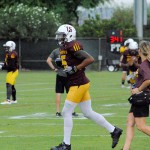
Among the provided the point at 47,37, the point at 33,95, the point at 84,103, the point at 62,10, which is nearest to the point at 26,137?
the point at 84,103

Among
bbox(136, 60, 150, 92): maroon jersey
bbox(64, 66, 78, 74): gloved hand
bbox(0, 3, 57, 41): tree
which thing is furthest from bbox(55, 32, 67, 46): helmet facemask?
bbox(0, 3, 57, 41): tree

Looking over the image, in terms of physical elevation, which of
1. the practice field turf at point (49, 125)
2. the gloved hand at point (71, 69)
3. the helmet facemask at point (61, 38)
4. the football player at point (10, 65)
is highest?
the helmet facemask at point (61, 38)

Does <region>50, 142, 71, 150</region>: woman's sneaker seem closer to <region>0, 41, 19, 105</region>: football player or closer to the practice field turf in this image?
the practice field turf

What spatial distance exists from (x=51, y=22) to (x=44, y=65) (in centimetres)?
301

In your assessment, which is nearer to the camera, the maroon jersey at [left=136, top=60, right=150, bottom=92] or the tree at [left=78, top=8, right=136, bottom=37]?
the maroon jersey at [left=136, top=60, right=150, bottom=92]

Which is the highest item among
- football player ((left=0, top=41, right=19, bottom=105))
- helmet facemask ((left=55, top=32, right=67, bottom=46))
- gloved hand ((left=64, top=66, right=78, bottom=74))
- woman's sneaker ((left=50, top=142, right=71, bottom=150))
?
helmet facemask ((left=55, top=32, right=67, bottom=46))

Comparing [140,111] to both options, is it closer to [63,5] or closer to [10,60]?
[10,60]

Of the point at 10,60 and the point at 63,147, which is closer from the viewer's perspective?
the point at 63,147

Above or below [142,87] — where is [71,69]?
above

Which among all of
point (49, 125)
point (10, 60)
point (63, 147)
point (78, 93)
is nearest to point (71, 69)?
point (78, 93)

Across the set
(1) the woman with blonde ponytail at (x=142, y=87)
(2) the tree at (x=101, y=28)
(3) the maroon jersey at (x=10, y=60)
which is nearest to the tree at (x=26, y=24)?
(2) the tree at (x=101, y=28)

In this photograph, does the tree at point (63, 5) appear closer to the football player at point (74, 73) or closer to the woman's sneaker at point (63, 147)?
the football player at point (74, 73)

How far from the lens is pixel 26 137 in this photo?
494 inches

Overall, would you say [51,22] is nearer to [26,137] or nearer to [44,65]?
[44,65]
